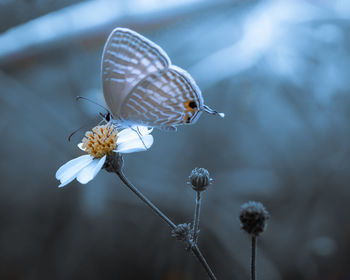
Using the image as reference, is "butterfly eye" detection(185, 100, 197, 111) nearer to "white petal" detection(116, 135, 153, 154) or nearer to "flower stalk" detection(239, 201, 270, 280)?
"white petal" detection(116, 135, 153, 154)

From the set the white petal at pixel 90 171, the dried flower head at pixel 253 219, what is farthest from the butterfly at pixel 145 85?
the dried flower head at pixel 253 219

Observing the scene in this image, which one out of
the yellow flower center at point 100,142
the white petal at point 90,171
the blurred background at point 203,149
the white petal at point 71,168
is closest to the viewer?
the white petal at point 90,171

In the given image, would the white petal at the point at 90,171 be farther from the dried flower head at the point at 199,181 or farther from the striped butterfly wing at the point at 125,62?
the dried flower head at the point at 199,181

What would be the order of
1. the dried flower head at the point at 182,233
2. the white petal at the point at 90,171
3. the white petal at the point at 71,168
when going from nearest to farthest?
the dried flower head at the point at 182,233 < the white petal at the point at 90,171 < the white petal at the point at 71,168

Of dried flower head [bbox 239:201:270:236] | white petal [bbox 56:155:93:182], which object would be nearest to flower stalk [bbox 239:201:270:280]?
dried flower head [bbox 239:201:270:236]

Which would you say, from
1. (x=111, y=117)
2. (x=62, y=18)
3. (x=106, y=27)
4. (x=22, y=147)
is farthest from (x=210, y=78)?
(x=22, y=147)

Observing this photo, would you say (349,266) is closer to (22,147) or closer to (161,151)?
(161,151)
